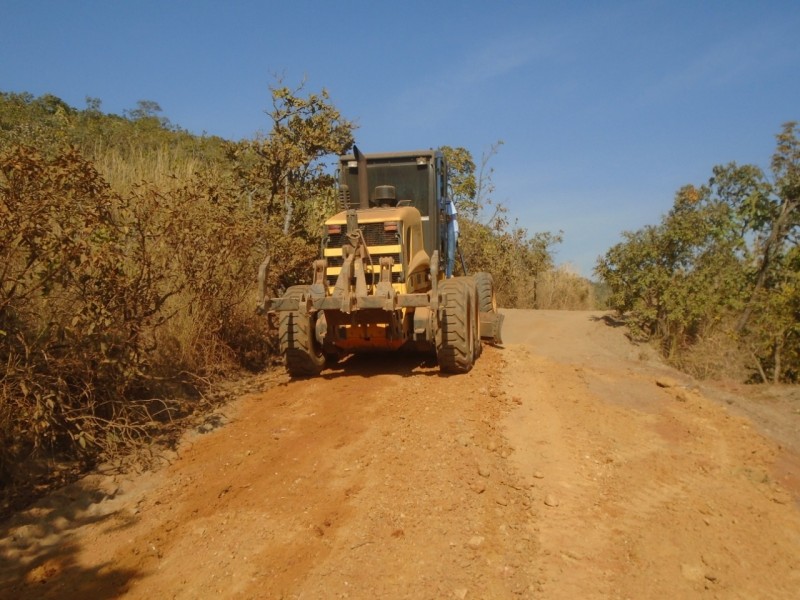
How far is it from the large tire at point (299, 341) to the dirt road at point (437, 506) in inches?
14.7

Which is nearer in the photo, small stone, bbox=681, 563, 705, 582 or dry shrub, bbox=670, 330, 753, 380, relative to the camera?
small stone, bbox=681, 563, 705, 582

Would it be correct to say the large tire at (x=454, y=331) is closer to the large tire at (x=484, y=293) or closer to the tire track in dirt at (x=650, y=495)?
the tire track in dirt at (x=650, y=495)

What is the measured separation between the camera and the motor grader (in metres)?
6.50

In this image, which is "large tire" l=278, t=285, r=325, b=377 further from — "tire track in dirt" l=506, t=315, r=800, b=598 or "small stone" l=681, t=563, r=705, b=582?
"small stone" l=681, t=563, r=705, b=582

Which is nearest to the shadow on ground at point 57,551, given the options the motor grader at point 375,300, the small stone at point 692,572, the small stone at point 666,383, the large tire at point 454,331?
the motor grader at point 375,300

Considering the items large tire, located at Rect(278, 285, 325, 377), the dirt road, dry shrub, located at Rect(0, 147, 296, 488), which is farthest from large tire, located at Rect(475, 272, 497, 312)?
dry shrub, located at Rect(0, 147, 296, 488)

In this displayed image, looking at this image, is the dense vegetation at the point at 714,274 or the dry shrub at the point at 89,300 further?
the dense vegetation at the point at 714,274

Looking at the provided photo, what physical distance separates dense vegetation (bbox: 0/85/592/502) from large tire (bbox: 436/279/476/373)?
276cm

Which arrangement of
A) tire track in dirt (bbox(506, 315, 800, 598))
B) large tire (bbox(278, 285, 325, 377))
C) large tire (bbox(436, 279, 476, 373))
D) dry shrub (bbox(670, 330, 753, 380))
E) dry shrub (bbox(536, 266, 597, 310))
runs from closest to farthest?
tire track in dirt (bbox(506, 315, 800, 598)) → large tire (bbox(436, 279, 476, 373)) → large tire (bbox(278, 285, 325, 377)) → dry shrub (bbox(670, 330, 753, 380)) → dry shrub (bbox(536, 266, 597, 310))

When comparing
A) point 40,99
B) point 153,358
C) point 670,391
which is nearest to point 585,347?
point 670,391

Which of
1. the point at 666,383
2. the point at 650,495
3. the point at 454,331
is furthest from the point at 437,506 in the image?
the point at 666,383

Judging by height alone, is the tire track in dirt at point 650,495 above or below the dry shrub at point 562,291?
below

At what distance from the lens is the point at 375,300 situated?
247 inches

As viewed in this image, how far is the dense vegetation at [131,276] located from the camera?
15.6ft
